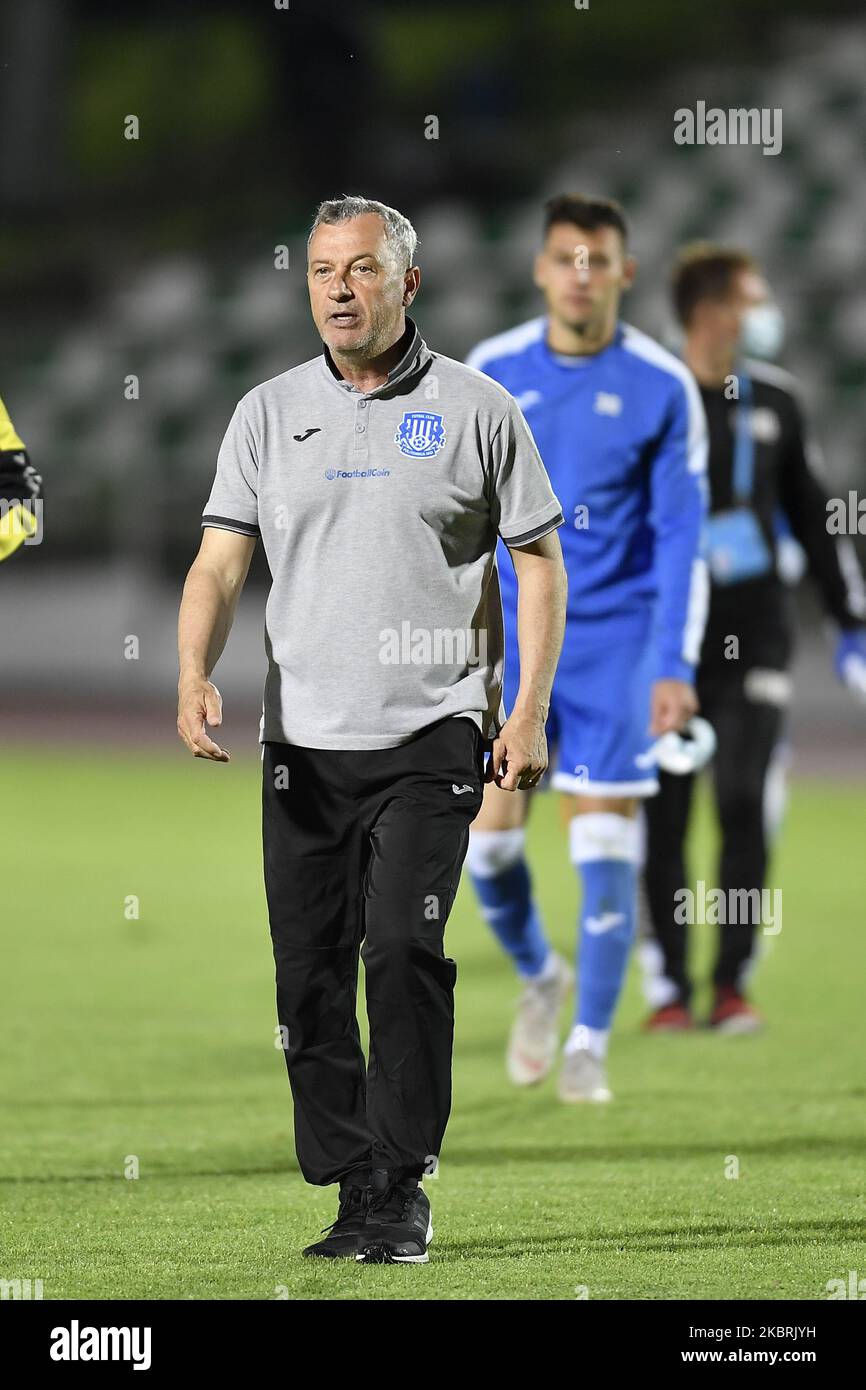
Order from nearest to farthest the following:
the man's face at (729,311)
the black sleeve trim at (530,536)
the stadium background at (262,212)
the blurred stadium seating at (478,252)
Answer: the black sleeve trim at (530,536), the man's face at (729,311), the stadium background at (262,212), the blurred stadium seating at (478,252)

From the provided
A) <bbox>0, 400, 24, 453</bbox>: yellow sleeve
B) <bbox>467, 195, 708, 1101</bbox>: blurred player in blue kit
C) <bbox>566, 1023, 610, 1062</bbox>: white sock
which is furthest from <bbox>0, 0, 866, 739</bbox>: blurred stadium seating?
<bbox>0, 400, 24, 453</bbox>: yellow sleeve

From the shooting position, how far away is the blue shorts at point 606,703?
6066 millimetres

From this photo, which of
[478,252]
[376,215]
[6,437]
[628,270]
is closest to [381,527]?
[376,215]

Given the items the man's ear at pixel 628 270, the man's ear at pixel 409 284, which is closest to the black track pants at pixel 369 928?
the man's ear at pixel 409 284

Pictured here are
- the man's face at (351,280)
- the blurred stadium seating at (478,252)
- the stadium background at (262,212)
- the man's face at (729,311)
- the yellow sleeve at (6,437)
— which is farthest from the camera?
the blurred stadium seating at (478,252)

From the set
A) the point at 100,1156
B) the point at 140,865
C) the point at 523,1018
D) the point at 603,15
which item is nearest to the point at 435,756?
the point at 100,1156

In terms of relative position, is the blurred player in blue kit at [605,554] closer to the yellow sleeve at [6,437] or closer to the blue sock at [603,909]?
the blue sock at [603,909]

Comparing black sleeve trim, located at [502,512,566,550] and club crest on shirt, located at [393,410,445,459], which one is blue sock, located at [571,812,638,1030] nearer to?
black sleeve trim, located at [502,512,566,550]

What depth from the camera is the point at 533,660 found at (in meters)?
4.14

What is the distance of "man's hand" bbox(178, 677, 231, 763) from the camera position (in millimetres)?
3951

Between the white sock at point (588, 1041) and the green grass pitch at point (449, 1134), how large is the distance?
15 centimetres

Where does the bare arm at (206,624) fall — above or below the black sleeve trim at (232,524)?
below

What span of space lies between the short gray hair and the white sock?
2.70m
